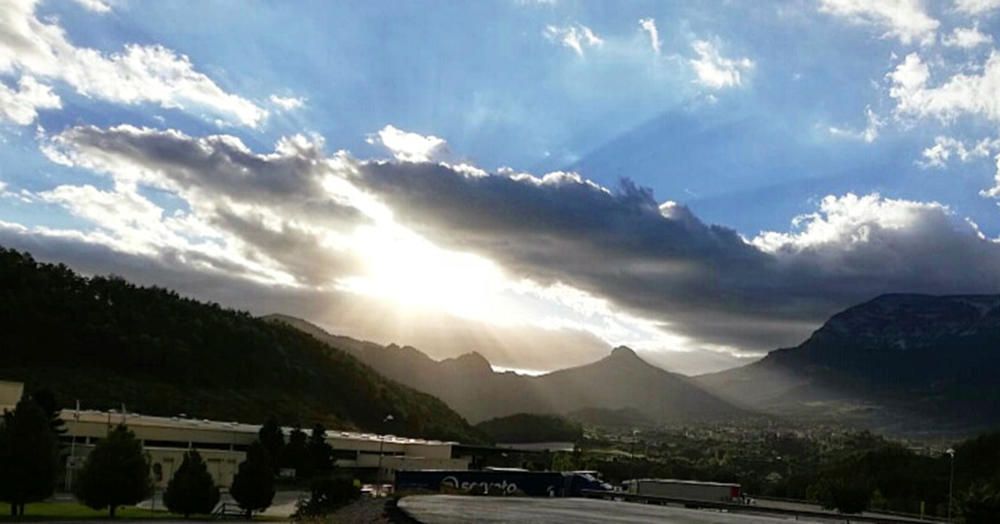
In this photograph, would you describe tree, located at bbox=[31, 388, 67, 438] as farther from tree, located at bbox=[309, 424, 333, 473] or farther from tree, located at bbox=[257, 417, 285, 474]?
tree, located at bbox=[309, 424, 333, 473]

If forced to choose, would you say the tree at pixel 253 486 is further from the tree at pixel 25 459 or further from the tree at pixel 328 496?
the tree at pixel 25 459

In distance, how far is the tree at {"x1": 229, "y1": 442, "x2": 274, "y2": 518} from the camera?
69.2 metres

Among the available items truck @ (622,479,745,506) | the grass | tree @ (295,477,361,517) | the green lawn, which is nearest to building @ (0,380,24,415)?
the grass

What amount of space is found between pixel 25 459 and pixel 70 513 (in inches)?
251

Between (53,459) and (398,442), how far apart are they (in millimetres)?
91331

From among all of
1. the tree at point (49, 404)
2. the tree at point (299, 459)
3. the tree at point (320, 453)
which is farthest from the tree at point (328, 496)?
the tree at point (320, 453)

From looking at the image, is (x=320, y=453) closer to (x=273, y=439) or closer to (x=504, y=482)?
(x=273, y=439)

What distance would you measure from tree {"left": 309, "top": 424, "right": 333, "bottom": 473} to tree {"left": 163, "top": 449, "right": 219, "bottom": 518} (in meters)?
49.6

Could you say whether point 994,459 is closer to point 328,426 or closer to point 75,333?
point 328,426

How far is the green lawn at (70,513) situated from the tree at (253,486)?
4.57 meters

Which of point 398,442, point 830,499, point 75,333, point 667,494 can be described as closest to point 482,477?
point 667,494

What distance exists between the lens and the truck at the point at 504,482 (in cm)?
9081

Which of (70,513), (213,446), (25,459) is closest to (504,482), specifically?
(70,513)

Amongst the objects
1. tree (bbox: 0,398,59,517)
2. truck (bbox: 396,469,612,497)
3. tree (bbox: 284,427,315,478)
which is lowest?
tree (bbox: 284,427,315,478)
